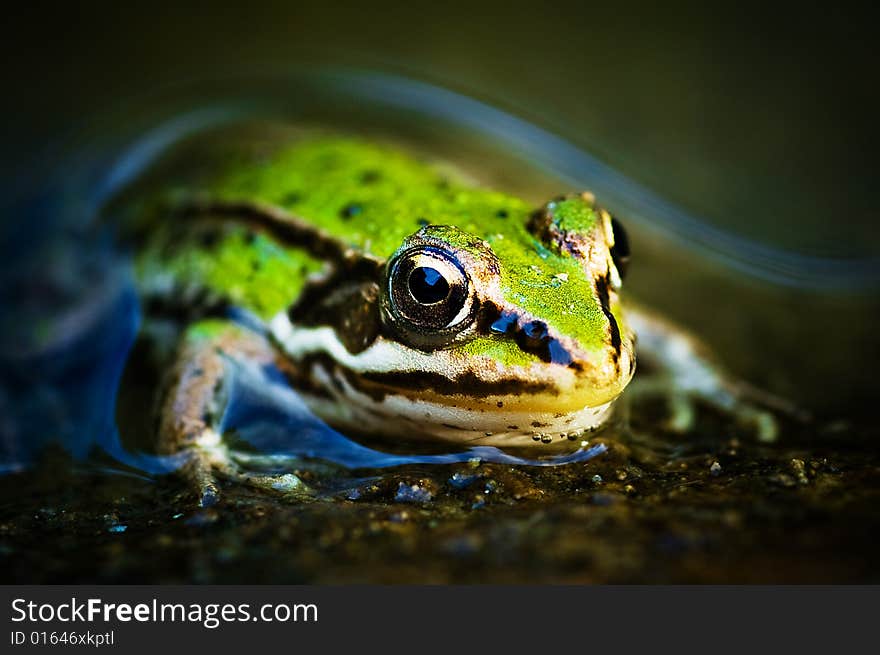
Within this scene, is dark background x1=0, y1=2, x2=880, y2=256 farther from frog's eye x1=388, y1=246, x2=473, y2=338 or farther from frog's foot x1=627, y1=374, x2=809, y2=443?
frog's eye x1=388, y1=246, x2=473, y2=338

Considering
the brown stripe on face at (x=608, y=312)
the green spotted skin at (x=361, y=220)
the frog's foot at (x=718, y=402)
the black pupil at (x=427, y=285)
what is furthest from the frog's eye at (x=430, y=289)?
the frog's foot at (x=718, y=402)

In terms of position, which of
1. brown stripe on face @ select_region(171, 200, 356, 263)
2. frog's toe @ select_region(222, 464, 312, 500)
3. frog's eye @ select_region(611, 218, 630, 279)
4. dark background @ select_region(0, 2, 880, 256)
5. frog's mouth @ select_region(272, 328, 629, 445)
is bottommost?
frog's toe @ select_region(222, 464, 312, 500)

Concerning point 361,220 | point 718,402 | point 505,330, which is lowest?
point 505,330

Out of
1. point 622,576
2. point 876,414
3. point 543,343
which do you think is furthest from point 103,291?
point 876,414

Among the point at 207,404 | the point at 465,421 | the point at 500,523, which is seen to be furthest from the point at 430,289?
the point at 207,404

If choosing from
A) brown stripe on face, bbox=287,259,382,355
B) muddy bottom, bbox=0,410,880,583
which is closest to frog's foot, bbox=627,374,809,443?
muddy bottom, bbox=0,410,880,583

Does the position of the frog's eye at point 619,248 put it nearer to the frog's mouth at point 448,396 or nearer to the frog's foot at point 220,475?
the frog's mouth at point 448,396

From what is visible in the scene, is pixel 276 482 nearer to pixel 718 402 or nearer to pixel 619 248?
pixel 619 248
